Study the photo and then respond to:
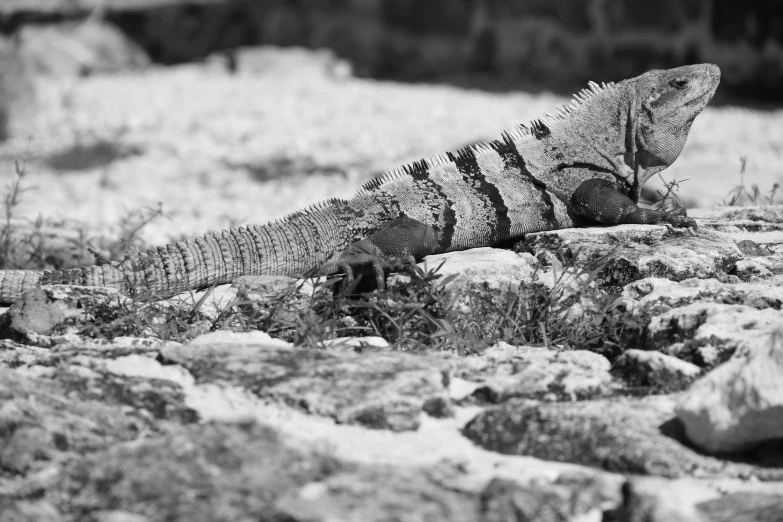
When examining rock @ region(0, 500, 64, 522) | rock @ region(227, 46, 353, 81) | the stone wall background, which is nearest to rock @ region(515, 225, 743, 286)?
rock @ region(0, 500, 64, 522)

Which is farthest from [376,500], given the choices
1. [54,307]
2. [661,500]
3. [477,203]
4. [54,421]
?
[477,203]

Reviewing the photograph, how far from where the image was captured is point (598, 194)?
14.4 ft

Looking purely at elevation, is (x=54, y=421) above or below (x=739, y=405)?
below

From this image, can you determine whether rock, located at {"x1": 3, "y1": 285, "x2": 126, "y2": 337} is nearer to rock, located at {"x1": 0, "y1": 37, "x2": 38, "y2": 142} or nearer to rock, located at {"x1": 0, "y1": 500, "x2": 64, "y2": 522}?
rock, located at {"x1": 0, "y1": 500, "x2": 64, "y2": 522}

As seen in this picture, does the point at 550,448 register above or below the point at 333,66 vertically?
below

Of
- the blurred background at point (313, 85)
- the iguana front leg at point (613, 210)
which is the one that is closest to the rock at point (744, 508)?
the iguana front leg at point (613, 210)

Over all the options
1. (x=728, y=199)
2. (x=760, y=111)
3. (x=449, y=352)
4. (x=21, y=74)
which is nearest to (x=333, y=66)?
(x=21, y=74)

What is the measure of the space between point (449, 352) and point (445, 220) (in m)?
1.06

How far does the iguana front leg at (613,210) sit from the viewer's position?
425cm

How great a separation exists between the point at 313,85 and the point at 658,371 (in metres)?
8.77

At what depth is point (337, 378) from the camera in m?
2.74

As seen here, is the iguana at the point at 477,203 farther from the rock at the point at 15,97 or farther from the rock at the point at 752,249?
the rock at the point at 15,97

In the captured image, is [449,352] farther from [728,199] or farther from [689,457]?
[728,199]

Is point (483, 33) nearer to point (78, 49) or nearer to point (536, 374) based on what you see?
point (78, 49)
